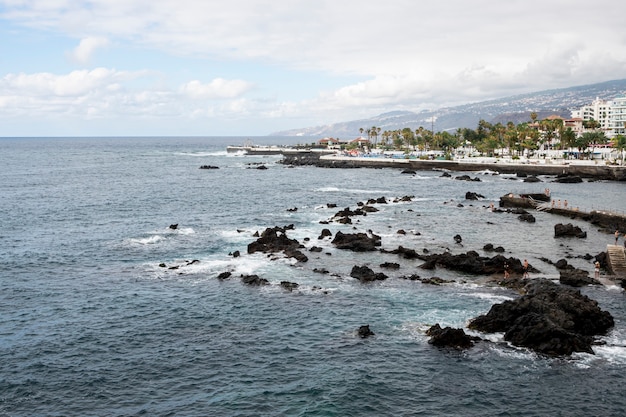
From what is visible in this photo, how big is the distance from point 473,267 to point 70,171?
14791 centimetres

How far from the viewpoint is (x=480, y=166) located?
152250mm

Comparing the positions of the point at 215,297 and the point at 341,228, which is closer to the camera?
the point at 215,297

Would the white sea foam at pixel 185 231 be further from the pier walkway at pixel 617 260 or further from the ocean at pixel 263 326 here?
the pier walkway at pixel 617 260

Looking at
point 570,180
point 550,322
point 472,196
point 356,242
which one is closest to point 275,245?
point 356,242

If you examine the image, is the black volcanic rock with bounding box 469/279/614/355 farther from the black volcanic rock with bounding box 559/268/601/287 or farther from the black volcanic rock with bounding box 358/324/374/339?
the black volcanic rock with bounding box 559/268/601/287

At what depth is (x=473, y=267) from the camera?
49.4 meters

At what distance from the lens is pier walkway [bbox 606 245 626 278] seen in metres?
47.9

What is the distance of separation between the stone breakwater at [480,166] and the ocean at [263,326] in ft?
196

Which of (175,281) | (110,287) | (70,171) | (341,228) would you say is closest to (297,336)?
(175,281)

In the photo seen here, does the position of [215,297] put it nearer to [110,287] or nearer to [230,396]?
[110,287]

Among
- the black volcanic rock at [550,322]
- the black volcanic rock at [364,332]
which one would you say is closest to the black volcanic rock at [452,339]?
the black volcanic rock at [550,322]

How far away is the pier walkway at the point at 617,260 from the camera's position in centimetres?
4791

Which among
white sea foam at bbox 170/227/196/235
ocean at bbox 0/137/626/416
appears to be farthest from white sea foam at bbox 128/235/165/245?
white sea foam at bbox 170/227/196/235

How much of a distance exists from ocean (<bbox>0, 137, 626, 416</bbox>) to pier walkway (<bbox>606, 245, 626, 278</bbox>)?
2.10 m
